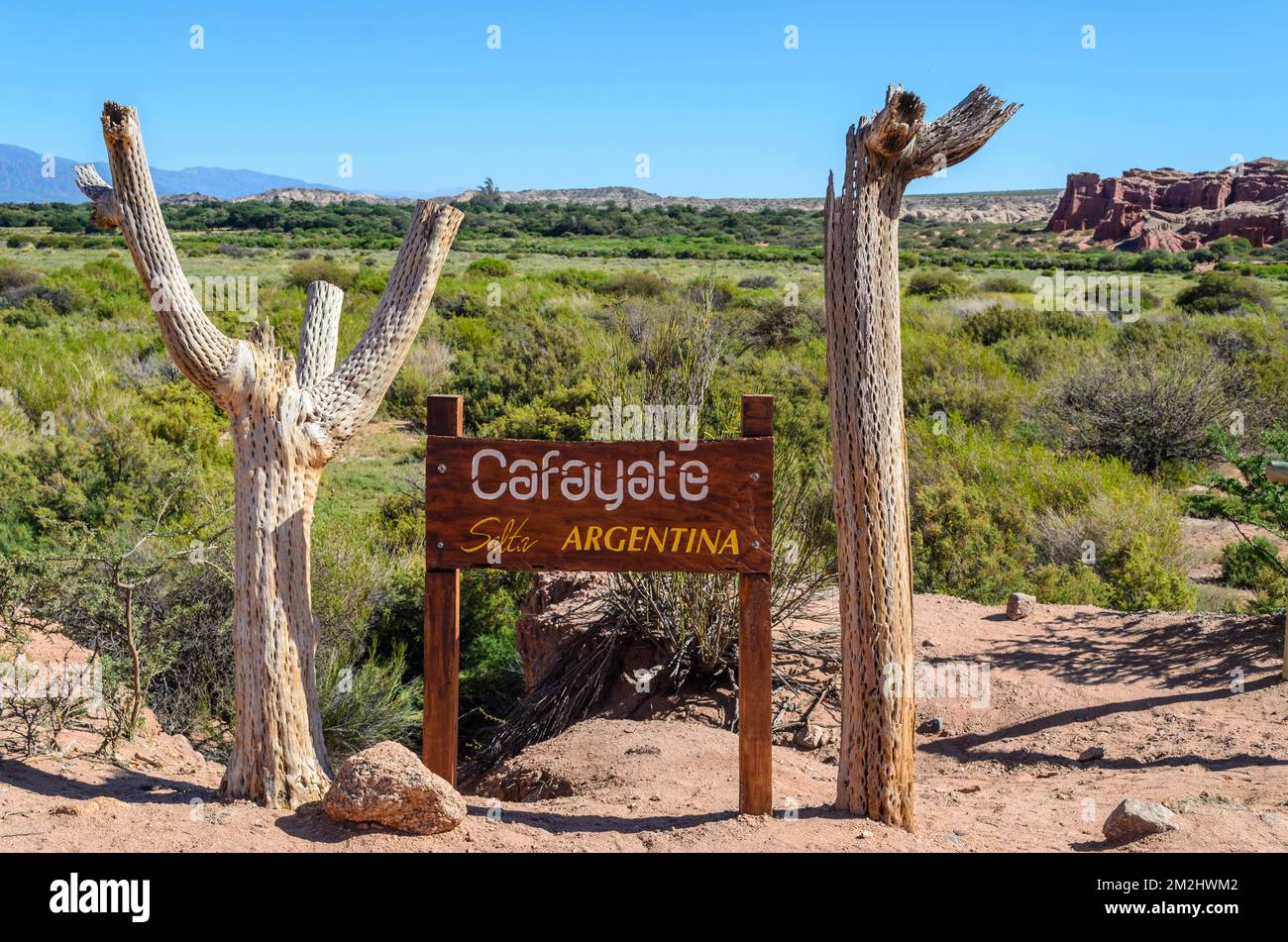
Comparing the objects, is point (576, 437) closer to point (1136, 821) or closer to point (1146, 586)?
point (1146, 586)

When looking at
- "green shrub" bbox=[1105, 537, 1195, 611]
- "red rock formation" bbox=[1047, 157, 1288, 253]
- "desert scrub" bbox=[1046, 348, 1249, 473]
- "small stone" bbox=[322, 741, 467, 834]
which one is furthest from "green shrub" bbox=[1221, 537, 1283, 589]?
"red rock formation" bbox=[1047, 157, 1288, 253]

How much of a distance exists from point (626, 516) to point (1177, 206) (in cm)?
9449

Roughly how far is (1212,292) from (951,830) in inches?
1168

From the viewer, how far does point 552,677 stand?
810 centimetres

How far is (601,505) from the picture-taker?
516cm

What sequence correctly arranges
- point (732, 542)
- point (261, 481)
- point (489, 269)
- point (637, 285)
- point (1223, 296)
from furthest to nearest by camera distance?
point (489, 269), point (637, 285), point (1223, 296), point (261, 481), point (732, 542)

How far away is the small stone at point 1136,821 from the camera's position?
16.4ft

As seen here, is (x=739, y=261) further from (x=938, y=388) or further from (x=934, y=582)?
(x=934, y=582)

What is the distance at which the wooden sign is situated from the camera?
5133mm

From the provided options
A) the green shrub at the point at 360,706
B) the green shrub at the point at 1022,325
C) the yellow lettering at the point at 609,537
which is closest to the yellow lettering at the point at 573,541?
the yellow lettering at the point at 609,537

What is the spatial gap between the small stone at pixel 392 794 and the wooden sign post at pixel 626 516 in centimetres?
65

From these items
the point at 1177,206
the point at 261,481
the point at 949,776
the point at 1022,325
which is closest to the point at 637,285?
the point at 1022,325

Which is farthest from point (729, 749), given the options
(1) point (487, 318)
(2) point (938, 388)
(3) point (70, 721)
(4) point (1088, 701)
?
(1) point (487, 318)

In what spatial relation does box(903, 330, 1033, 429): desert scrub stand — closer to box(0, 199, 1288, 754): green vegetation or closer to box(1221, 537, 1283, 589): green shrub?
box(0, 199, 1288, 754): green vegetation
